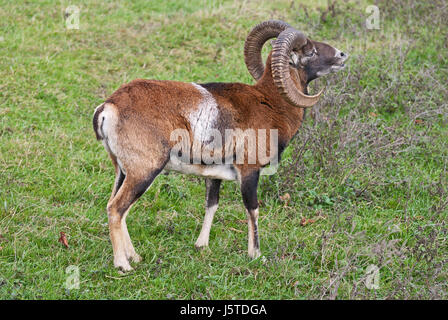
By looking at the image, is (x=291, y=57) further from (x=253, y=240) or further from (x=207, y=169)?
(x=253, y=240)

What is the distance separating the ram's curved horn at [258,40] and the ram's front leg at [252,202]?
1.42 m

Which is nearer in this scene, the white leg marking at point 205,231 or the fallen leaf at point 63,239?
the fallen leaf at point 63,239

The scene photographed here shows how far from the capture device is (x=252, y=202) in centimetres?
592

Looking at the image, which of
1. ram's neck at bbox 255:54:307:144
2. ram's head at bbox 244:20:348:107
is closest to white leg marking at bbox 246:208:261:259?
ram's neck at bbox 255:54:307:144

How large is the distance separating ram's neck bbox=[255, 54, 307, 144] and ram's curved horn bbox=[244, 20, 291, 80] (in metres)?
0.37

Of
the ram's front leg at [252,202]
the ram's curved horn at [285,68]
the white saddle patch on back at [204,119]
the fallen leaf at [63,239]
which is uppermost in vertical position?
the ram's curved horn at [285,68]

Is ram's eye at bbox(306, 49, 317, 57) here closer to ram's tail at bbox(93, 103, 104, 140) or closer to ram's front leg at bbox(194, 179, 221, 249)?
ram's front leg at bbox(194, 179, 221, 249)

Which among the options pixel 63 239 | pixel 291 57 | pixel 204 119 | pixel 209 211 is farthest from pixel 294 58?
pixel 63 239

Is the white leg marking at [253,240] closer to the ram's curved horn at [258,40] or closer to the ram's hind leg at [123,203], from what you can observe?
the ram's hind leg at [123,203]

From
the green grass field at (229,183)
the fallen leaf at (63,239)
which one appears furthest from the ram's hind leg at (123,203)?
the fallen leaf at (63,239)

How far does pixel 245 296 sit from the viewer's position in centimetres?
529

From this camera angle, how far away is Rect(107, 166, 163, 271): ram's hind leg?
5453mm

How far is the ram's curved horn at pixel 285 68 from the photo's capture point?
18.9ft

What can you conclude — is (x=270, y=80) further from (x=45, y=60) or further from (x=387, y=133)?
(x=45, y=60)
